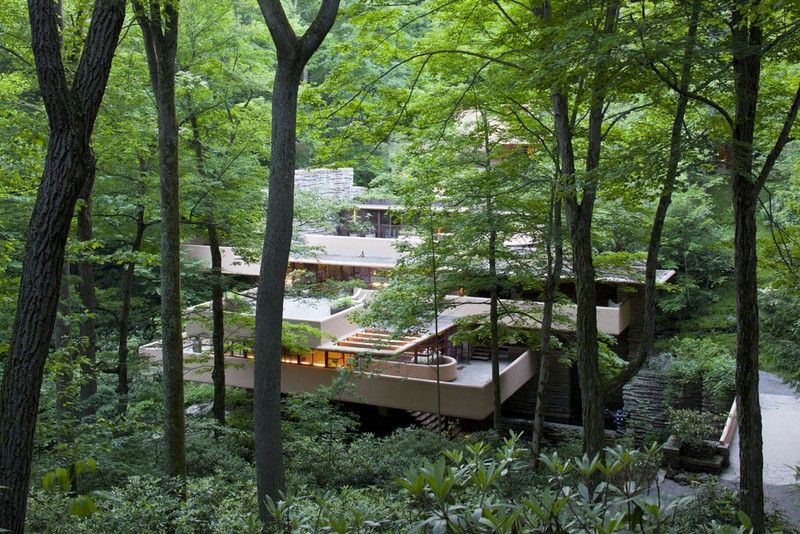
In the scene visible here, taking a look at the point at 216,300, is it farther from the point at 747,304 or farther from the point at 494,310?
the point at 747,304

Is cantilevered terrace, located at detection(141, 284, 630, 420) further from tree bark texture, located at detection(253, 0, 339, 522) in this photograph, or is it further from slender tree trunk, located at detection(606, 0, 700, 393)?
tree bark texture, located at detection(253, 0, 339, 522)

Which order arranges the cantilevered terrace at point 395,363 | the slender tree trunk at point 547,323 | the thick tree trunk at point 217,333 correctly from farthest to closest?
the cantilevered terrace at point 395,363 < the thick tree trunk at point 217,333 < the slender tree trunk at point 547,323

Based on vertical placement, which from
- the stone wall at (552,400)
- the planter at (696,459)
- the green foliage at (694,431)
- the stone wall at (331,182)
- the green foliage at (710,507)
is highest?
the stone wall at (331,182)

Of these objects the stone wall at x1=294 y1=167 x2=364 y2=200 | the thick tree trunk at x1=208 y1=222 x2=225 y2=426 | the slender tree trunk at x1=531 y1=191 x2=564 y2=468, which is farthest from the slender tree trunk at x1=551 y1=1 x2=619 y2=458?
the stone wall at x1=294 y1=167 x2=364 y2=200

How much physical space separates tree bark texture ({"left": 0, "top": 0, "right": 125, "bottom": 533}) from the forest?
0.02 meters

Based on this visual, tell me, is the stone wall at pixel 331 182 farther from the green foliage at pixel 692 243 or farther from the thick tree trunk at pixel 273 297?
the thick tree trunk at pixel 273 297

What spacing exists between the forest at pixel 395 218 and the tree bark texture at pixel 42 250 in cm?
2

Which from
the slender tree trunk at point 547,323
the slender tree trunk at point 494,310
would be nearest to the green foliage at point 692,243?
the slender tree trunk at point 494,310

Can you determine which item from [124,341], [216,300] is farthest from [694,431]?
[124,341]

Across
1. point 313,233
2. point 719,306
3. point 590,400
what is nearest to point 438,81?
point 590,400

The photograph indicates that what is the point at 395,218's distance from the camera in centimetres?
1218

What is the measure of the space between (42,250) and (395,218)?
28.2 ft

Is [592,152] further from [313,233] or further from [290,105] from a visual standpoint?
[313,233]

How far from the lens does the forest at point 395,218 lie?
3855 millimetres
